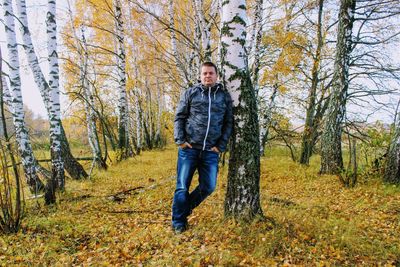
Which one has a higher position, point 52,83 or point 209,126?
point 52,83

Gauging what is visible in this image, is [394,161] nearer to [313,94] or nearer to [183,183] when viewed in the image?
[183,183]

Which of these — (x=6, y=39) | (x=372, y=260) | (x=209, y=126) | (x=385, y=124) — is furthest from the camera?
(x=385, y=124)

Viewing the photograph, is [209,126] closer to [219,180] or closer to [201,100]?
[201,100]

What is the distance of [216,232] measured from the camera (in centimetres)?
357

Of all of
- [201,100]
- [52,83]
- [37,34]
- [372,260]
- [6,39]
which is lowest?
[372,260]

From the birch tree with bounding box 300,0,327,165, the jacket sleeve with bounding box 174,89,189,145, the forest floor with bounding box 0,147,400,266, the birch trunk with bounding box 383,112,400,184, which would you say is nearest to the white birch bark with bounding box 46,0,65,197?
the forest floor with bounding box 0,147,400,266

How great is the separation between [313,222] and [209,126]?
6.42ft

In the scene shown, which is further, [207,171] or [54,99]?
[54,99]

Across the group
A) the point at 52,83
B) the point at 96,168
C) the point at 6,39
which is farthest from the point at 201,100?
the point at 96,168

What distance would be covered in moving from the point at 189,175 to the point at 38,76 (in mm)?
5878

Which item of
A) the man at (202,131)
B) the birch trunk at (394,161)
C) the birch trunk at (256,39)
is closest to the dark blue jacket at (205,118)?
the man at (202,131)

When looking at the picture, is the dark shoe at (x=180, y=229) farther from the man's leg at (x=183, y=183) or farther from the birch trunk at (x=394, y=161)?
the birch trunk at (x=394, y=161)

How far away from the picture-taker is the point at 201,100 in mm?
3596

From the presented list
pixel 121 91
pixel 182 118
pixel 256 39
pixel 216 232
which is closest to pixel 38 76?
pixel 121 91
